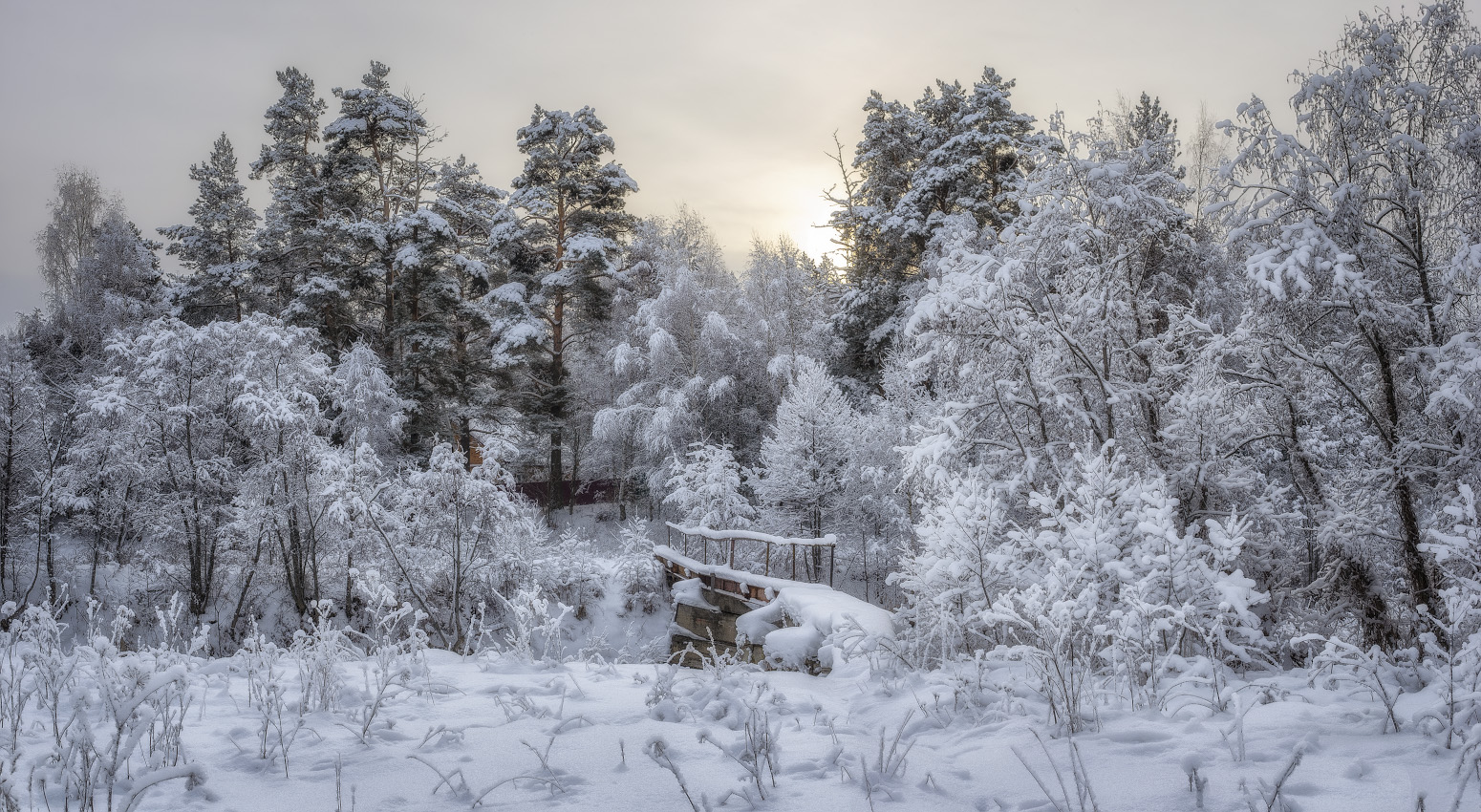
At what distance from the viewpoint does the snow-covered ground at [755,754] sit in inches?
98.5

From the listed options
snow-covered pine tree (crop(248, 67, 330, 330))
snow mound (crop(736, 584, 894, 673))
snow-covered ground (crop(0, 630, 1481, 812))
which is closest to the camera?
snow-covered ground (crop(0, 630, 1481, 812))

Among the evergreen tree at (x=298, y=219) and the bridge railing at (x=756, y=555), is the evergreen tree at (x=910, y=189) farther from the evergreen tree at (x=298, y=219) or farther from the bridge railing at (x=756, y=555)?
the evergreen tree at (x=298, y=219)

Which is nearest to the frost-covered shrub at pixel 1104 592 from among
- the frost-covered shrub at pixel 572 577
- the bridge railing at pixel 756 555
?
the frost-covered shrub at pixel 572 577

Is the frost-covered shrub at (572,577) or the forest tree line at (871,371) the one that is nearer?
the forest tree line at (871,371)

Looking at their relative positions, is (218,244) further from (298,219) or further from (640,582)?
(640,582)

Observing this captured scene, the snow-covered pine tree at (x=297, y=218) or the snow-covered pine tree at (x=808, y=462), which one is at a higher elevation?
the snow-covered pine tree at (x=297, y=218)

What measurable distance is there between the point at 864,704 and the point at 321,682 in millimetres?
3110

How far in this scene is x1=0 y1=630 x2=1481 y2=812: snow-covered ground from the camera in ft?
8.21

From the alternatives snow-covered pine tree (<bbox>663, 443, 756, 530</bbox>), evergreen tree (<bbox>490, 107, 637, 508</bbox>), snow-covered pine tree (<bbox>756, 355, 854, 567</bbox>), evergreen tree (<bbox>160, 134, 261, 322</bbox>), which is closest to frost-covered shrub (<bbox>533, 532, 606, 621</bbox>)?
snow-covered pine tree (<bbox>663, 443, 756, 530</bbox>)

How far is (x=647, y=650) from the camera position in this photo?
1258 cm

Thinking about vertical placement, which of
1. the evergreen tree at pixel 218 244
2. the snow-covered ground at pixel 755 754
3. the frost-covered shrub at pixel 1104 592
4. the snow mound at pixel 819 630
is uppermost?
the evergreen tree at pixel 218 244

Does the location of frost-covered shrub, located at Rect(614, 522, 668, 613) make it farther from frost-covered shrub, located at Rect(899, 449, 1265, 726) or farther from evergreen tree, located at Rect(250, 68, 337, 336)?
evergreen tree, located at Rect(250, 68, 337, 336)

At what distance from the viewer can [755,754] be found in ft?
9.23

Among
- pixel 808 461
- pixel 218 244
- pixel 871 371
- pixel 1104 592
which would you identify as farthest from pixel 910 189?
pixel 218 244
